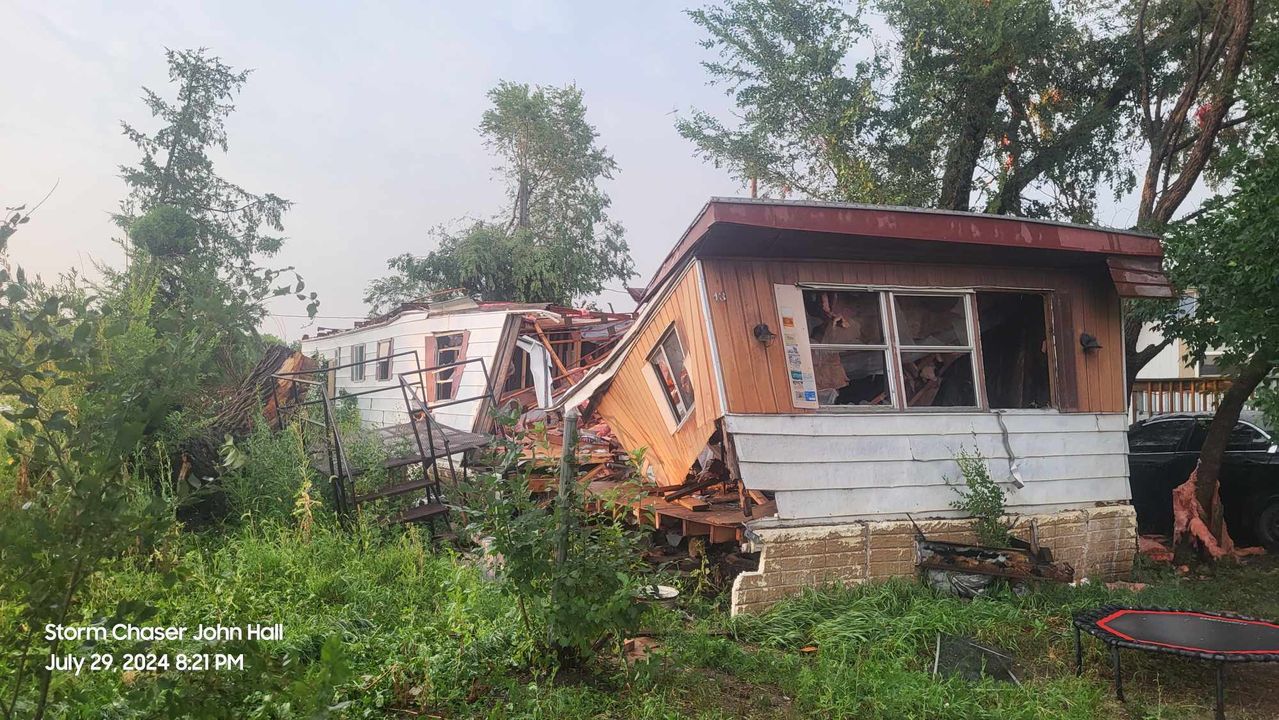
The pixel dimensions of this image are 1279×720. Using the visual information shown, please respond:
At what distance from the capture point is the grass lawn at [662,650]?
4.09 m

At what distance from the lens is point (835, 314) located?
23.6 feet

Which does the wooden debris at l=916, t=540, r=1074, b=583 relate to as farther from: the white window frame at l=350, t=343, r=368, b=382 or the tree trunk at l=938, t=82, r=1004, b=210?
the white window frame at l=350, t=343, r=368, b=382

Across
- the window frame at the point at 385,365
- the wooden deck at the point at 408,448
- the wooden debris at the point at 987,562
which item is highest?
the window frame at the point at 385,365

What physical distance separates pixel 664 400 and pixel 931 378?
2717 millimetres

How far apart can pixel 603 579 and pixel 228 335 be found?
7.53 feet

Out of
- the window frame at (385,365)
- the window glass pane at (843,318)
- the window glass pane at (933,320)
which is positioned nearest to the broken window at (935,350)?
the window glass pane at (933,320)

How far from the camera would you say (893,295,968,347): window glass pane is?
742 cm

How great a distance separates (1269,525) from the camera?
9375 mm

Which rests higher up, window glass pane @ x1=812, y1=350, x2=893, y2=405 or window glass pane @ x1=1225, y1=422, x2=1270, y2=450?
window glass pane @ x1=812, y1=350, x2=893, y2=405

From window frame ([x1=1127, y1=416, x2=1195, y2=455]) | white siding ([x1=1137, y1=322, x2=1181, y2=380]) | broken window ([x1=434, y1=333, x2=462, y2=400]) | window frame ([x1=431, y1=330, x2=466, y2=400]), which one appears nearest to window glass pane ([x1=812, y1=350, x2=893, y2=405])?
window frame ([x1=1127, y1=416, x2=1195, y2=455])

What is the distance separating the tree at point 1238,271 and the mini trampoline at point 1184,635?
8.54 feet

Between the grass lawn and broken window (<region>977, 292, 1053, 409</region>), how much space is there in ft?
7.13

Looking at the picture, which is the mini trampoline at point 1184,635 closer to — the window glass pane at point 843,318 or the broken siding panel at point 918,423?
the broken siding panel at point 918,423

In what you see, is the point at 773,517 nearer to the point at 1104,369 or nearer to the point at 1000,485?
the point at 1000,485
